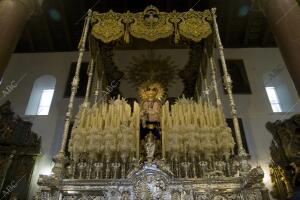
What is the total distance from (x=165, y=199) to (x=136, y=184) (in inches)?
21.0

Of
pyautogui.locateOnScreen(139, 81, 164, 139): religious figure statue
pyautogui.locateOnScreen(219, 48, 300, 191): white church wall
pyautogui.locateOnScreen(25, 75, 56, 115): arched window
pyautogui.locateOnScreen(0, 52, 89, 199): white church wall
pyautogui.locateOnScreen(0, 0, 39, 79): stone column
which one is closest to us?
pyautogui.locateOnScreen(0, 0, 39, 79): stone column

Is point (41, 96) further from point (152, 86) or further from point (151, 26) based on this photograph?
point (151, 26)

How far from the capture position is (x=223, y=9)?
10.1 m

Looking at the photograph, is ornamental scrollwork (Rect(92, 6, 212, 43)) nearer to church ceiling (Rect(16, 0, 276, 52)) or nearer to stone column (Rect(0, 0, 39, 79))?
stone column (Rect(0, 0, 39, 79))

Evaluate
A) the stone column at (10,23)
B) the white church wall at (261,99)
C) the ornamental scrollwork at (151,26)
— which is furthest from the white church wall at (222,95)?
the stone column at (10,23)

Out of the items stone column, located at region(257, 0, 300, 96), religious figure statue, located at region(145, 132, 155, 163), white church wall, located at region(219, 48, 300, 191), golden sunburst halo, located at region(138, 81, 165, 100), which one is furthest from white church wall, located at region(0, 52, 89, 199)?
stone column, located at region(257, 0, 300, 96)

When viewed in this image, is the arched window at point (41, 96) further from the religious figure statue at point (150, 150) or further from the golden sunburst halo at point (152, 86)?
the religious figure statue at point (150, 150)

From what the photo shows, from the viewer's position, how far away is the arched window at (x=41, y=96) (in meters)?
9.75

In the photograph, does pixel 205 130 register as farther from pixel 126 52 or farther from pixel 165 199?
pixel 126 52

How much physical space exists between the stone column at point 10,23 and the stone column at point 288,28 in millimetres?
4730

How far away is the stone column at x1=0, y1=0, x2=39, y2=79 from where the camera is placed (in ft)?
16.4

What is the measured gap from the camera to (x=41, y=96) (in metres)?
10.3

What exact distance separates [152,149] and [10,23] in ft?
11.4

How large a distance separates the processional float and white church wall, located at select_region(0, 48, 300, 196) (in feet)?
10.4
